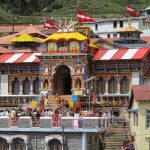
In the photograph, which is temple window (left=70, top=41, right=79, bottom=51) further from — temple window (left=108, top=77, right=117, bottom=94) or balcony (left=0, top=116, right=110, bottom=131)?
balcony (left=0, top=116, right=110, bottom=131)

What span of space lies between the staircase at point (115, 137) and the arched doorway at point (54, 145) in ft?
12.0

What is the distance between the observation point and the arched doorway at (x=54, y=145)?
4528 cm

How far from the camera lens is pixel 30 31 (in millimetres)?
94500

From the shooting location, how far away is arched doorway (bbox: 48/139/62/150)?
4528 cm

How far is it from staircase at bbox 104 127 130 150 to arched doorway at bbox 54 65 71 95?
1041 cm

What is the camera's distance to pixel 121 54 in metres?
57.5

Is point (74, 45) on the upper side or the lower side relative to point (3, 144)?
upper

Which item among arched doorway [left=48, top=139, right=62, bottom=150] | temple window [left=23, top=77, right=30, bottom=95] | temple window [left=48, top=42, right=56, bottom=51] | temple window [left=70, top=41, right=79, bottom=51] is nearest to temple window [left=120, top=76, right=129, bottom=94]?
temple window [left=70, top=41, right=79, bottom=51]

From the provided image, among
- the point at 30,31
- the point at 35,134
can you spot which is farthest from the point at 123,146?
the point at 30,31

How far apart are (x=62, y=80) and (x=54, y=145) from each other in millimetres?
14745

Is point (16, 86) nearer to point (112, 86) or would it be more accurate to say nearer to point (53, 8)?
point (112, 86)

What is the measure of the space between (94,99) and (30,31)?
129 feet

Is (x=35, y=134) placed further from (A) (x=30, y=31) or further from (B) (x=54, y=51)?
(A) (x=30, y=31)

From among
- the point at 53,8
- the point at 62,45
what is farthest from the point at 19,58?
the point at 53,8
